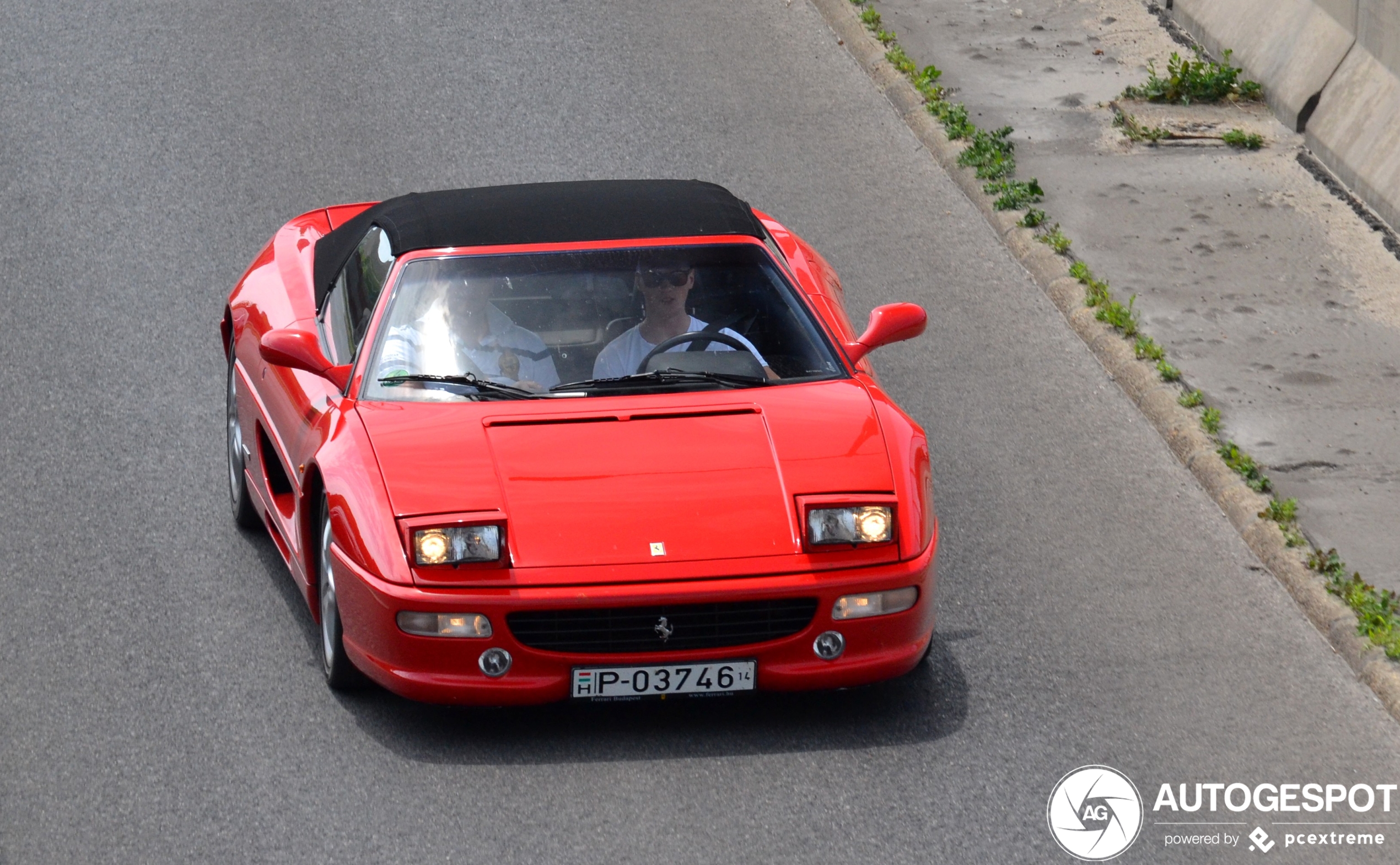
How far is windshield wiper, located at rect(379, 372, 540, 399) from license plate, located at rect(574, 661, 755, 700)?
111 centimetres

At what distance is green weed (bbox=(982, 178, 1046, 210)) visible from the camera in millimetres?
11172

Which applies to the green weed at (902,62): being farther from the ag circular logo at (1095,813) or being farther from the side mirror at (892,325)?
the ag circular logo at (1095,813)

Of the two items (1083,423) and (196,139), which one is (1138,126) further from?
(196,139)

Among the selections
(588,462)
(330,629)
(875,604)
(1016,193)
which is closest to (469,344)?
(588,462)

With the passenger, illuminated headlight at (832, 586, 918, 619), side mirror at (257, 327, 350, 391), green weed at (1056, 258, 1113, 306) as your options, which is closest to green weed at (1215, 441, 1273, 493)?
green weed at (1056, 258, 1113, 306)

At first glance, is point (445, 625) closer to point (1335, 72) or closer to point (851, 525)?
point (851, 525)

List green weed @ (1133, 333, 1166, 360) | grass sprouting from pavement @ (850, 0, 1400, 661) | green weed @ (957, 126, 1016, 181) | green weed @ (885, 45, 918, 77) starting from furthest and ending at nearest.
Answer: green weed @ (885, 45, 918, 77), green weed @ (957, 126, 1016, 181), green weed @ (1133, 333, 1166, 360), grass sprouting from pavement @ (850, 0, 1400, 661)

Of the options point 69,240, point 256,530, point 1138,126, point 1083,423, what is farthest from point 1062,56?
point 256,530

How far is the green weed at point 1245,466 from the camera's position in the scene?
8.18m

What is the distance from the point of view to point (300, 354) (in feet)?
21.5

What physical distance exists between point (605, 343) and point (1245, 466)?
126 inches

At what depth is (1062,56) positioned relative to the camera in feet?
43.4

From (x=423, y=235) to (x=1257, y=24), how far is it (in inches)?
309

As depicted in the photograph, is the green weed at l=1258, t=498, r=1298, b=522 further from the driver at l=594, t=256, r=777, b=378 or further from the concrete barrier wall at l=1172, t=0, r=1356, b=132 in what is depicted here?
the concrete barrier wall at l=1172, t=0, r=1356, b=132
